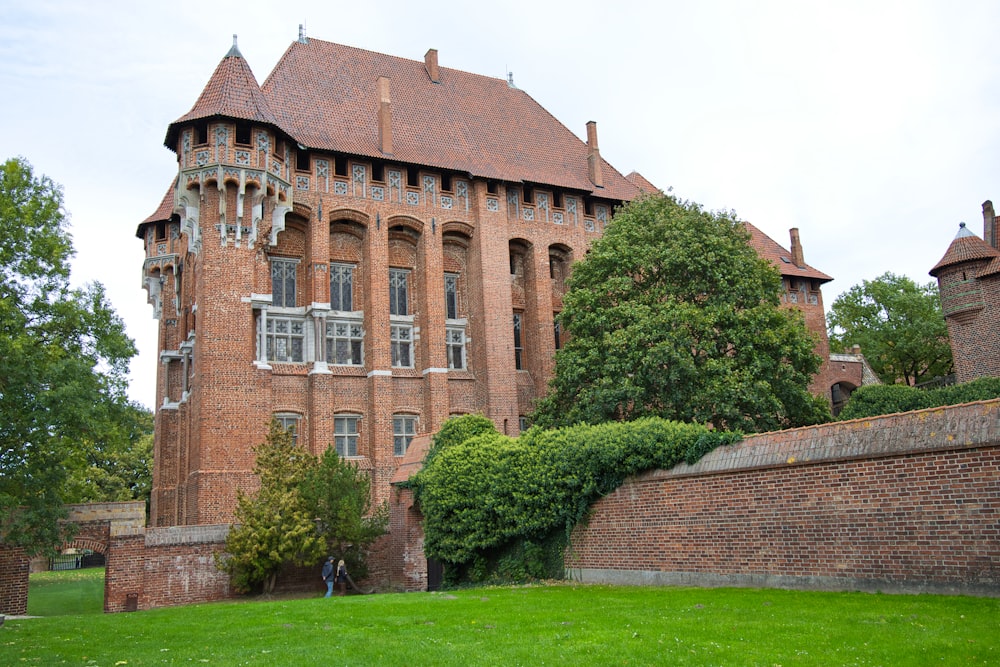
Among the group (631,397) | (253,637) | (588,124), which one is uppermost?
(588,124)

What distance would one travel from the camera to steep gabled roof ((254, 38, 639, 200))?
1265 inches

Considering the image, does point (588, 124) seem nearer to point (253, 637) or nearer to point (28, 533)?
point (28, 533)

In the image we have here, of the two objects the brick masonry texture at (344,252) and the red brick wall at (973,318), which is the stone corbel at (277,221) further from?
the red brick wall at (973,318)

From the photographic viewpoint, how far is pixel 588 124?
3800 centimetres

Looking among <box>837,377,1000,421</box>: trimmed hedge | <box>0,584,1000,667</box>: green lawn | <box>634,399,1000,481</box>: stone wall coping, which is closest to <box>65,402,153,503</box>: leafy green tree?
<box>837,377,1000,421</box>: trimmed hedge

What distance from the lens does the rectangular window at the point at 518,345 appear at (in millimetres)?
34312

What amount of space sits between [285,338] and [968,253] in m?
27.9

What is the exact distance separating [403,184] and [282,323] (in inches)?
272

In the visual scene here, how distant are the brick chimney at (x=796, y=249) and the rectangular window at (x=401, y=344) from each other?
21.4 metres

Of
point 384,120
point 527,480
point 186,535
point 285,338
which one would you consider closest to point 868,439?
point 527,480

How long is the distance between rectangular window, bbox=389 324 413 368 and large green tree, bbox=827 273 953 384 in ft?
116

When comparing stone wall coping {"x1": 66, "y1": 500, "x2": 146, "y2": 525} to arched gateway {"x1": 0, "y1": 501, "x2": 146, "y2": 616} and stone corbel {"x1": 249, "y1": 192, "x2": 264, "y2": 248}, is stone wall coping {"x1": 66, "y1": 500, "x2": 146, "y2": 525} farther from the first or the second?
stone corbel {"x1": 249, "y1": 192, "x2": 264, "y2": 248}

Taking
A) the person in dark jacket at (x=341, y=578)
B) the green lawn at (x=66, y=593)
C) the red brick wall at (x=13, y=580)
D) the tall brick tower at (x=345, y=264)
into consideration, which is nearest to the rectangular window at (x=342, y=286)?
the tall brick tower at (x=345, y=264)

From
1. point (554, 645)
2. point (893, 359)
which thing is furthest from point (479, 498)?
point (893, 359)
